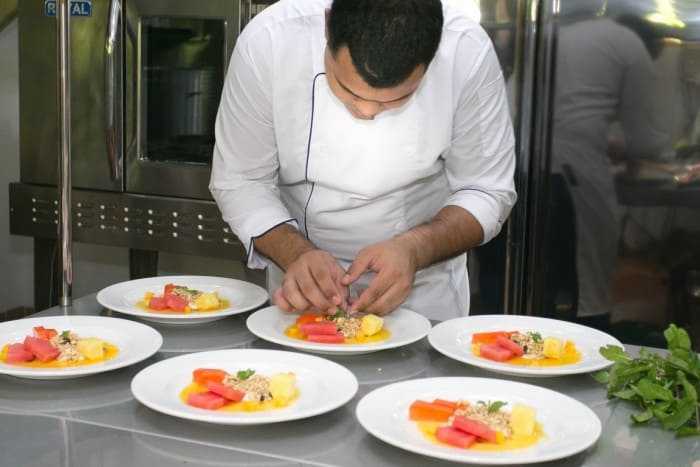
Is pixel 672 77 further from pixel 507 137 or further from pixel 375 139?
pixel 375 139

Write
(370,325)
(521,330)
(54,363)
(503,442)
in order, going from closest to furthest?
1. (503,442)
2. (54,363)
3. (370,325)
4. (521,330)

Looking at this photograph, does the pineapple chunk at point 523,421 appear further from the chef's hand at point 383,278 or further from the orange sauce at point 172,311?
the orange sauce at point 172,311

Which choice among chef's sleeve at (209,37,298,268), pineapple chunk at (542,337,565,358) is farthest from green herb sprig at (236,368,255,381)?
chef's sleeve at (209,37,298,268)

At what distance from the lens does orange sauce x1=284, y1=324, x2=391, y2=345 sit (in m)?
1.50

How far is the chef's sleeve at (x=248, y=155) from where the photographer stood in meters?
1.86

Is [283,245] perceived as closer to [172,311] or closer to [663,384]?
[172,311]

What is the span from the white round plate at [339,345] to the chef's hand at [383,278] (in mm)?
36

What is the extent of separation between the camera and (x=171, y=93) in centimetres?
305

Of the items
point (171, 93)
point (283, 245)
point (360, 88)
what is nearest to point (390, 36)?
point (360, 88)

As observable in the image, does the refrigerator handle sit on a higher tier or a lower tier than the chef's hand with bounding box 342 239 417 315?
higher

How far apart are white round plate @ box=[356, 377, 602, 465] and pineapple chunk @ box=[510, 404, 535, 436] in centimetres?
2

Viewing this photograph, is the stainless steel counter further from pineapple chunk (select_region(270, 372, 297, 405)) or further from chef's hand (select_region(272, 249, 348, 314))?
chef's hand (select_region(272, 249, 348, 314))

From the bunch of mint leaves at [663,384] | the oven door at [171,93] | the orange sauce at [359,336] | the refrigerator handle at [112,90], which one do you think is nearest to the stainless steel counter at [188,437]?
the bunch of mint leaves at [663,384]

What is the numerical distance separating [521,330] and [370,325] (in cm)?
28
